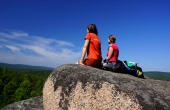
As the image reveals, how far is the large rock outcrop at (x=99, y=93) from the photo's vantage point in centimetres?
527

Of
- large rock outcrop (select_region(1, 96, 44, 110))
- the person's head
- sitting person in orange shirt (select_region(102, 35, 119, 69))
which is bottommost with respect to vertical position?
large rock outcrop (select_region(1, 96, 44, 110))

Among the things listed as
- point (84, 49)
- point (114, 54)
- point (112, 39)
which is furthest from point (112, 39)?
point (84, 49)

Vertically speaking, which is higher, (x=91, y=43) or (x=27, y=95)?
(x=91, y=43)

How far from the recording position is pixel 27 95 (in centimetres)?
5488

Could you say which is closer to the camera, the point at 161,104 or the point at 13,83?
the point at 161,104

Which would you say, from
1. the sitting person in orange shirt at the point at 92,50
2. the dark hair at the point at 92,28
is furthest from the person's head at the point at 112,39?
the dark hair at the point at 92,28

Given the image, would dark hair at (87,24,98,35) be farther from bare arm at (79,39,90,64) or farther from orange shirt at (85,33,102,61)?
bare arm at (79,39,90,64)

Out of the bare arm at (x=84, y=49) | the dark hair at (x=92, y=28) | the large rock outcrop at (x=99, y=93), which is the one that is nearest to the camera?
the large rock outcrop at (x=99, y=93)

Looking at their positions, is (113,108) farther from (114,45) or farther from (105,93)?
(114,45)

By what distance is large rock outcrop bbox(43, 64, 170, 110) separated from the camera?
527cm

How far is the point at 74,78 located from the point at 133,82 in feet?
6.32

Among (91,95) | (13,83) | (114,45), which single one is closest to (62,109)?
(91,95)

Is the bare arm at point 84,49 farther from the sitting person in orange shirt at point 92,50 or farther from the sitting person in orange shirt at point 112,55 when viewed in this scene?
the sitting person in orange shirt at point 112,55

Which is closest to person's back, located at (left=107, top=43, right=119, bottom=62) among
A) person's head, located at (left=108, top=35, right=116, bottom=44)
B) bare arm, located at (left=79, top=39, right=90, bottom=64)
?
person's head, located at (left=108, top=35, right=116, bottom=44)
